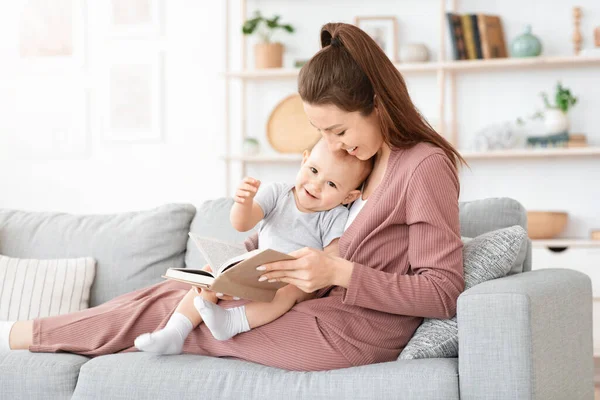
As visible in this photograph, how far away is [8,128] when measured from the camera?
498 cm

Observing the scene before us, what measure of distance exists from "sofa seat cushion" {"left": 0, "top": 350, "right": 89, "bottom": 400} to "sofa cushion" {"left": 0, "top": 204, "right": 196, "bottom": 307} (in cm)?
65

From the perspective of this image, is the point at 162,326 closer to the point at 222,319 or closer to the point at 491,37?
the point at 222,319

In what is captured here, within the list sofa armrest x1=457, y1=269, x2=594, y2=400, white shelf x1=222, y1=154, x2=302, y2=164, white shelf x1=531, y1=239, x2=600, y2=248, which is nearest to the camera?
sofa armrest x1=457, y1=269, x2=594, y2=400

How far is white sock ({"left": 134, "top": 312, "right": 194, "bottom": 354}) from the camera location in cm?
194

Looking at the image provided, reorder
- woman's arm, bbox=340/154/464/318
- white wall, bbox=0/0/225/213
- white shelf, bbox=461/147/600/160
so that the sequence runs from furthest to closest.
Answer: white wall, bbox=0/0/225/213 < white shelf, bbox=461/147/600/160 < woman's arm, bbox=340/154/464/318

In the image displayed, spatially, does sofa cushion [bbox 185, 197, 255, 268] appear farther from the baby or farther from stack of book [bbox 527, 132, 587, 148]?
stack of book [bbox 527, 132, 587, 148]

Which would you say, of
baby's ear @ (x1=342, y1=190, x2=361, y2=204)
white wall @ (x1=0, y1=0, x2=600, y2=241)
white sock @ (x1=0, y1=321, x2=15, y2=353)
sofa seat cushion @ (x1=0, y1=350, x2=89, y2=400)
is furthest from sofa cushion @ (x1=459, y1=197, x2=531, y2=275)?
white wall @ (x1=0, y1=0, x2=600, y2=241)

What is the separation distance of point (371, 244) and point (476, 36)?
2651 mm

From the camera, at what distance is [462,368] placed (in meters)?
1.73

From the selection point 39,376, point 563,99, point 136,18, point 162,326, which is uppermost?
point 136,18

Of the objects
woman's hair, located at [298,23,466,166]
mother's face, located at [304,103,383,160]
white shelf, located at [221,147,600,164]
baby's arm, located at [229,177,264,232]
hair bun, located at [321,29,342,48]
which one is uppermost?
hair bun, located at [321,29,342,48]

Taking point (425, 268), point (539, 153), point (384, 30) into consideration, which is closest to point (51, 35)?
point (384, 30)

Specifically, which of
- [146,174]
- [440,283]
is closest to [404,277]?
[440,283]

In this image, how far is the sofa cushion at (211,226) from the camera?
267 centimetres
